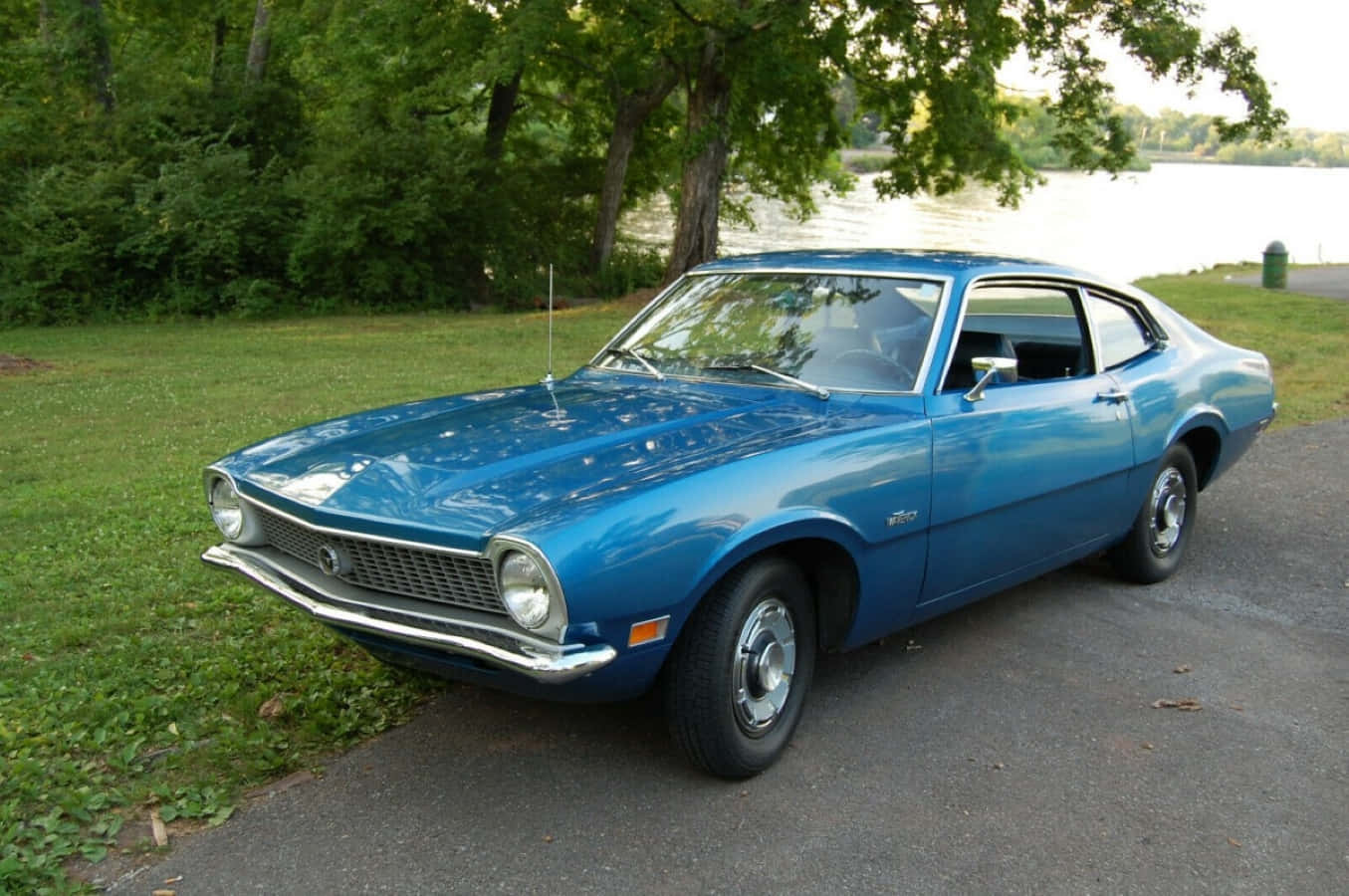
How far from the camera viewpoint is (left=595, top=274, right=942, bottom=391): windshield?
15.6 ft

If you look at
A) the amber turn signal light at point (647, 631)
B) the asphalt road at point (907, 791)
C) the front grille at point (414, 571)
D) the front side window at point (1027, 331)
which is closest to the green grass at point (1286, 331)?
the front side window at point (1027, 331)

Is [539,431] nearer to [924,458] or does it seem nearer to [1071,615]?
[924,458]

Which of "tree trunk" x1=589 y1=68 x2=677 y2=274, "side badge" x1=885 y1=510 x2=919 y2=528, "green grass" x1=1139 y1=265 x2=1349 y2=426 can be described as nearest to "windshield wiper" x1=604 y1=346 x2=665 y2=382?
"side badge" x1=885 y1=510 x2=919 y2=528

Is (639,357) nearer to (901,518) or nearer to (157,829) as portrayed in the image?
(901,518)

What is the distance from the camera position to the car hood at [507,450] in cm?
364

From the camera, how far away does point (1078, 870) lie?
337cm

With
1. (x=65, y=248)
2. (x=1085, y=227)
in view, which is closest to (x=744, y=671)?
(x=65, y=248)

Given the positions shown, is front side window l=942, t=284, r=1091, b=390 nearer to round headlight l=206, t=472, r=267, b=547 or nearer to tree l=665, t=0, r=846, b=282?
round headlight l=206, t=472, r=267, b=547

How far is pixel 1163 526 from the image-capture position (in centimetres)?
591

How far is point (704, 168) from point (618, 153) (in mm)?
4910

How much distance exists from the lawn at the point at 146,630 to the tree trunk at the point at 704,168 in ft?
26.0

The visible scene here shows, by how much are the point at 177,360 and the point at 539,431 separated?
37.9ft

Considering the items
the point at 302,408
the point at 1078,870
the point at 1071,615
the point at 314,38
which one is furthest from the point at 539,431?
the point at 314,38

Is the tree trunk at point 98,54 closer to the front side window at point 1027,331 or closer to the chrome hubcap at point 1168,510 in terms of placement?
the front side window at point 1027,331
